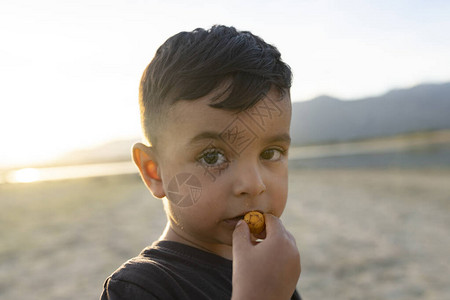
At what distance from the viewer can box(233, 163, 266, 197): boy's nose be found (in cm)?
155

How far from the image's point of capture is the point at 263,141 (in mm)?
1628

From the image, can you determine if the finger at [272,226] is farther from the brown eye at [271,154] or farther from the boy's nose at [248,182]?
the brown eye at [271,154]

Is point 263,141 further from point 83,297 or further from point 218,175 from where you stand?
point 83,297

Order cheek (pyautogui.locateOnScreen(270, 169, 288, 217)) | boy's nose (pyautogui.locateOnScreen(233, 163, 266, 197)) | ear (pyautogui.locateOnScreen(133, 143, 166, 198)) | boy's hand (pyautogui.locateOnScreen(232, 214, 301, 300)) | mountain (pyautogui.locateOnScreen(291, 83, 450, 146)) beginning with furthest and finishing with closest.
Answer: mountain (pyautogui.locateOnScreen(291, 83, 450, 146))
ear (pyautogui.locateOnScreen(133, 143, 166, 198))
cheek (pyautogui.locateOnScreen(270, 169, 288, 217))
boy's nose (pyautogui.locateOnScreen(233, 163, 266, 197))
boy's hand (pyautogui.locateOnScreen(232, 214, 301, 300))

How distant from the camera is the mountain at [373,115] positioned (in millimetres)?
120875

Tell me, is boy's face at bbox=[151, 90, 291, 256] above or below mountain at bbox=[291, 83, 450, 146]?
above

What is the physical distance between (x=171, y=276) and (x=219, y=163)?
0.45 meters

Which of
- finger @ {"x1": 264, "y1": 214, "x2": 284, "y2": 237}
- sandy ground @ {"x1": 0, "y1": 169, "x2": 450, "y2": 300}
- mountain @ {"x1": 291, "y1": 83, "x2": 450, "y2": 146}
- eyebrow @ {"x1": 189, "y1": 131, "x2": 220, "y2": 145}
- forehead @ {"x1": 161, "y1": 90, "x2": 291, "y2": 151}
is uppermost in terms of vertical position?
forehead @ {"x1": 161, "y1": 90, "x2": 291, "y2": 151}

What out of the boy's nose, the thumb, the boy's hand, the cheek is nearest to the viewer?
the boy's hand

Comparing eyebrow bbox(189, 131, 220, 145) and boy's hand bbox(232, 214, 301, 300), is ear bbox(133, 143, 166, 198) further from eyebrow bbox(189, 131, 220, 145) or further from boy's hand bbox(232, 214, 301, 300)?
boy's hand bbox(232, 214, 301, 300)

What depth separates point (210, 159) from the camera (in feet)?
5.27

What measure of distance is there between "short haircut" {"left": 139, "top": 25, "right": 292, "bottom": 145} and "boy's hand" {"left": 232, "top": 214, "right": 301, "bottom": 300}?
0.50 m

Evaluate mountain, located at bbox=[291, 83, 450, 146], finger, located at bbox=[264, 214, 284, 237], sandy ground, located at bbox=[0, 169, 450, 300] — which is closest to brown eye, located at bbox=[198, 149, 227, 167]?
finger, located at bbox=[264, 214, 284, 237]

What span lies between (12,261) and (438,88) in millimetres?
195272
